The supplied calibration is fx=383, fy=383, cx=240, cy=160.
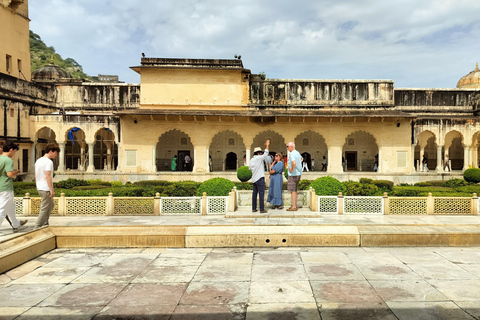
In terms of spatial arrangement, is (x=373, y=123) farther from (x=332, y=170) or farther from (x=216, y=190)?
(x=216, y=190)

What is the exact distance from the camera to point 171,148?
967 inches

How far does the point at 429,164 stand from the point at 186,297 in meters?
26.7

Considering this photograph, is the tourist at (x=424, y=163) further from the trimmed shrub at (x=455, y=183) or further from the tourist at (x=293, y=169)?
the tourist at (x=293, y=169)

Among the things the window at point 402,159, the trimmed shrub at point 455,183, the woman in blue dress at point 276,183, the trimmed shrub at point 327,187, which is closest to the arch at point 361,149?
the window at point 402,159

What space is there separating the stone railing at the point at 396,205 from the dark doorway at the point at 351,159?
16.1 m

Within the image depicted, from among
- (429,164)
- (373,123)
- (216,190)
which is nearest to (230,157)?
(373,123)

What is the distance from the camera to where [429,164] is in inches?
1051

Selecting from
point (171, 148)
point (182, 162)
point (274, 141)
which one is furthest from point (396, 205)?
point (171, 148)

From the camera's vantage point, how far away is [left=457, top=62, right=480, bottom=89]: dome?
3094cm

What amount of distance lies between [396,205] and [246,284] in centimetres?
586

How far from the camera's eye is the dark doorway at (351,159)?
24969 millimetres

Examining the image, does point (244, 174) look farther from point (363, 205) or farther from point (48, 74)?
point (48, 74)

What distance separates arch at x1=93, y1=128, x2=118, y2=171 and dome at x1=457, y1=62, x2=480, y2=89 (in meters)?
28.1

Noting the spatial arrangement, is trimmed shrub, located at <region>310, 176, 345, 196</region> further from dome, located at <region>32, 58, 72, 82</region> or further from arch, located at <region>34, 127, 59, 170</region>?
dome, located at <region>32, 58, 72, 82</region>
